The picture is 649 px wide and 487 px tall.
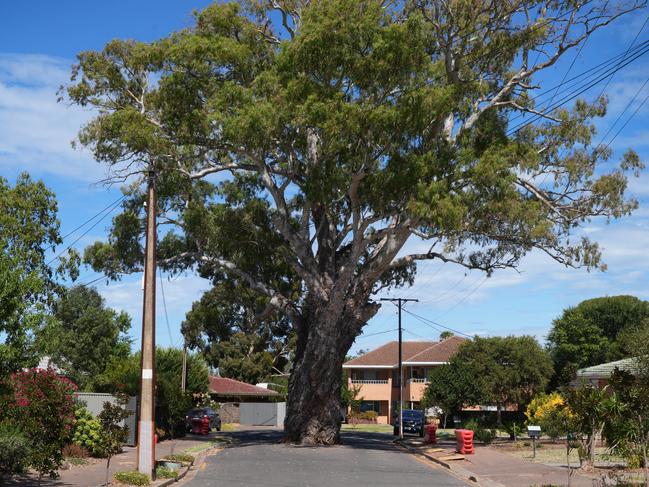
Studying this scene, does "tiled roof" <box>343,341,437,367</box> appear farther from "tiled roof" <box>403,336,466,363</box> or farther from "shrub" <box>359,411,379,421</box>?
"shrub" <box>359,411,379,421</box>

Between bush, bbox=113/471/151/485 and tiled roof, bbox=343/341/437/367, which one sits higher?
tiled roof, bbox=343/341/437/367

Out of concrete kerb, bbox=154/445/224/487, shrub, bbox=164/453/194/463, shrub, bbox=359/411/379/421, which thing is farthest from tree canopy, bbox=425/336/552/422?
shrub, bbox=359/411/379/421

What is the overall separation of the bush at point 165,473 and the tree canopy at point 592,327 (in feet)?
193

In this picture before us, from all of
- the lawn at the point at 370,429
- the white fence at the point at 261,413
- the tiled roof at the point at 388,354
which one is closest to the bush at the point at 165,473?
the lawn at the point at 370,429

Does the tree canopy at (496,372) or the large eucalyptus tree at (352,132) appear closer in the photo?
the large eucalyptus tree at (352,132)

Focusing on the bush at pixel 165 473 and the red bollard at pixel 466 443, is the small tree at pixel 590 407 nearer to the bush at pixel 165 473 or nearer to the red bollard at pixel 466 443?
the bush at pixel 165 473

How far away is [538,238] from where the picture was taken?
31.9m

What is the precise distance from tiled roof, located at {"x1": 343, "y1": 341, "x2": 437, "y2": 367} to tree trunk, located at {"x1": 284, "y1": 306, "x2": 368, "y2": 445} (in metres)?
44.7

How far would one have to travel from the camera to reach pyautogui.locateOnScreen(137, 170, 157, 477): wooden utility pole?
20.6 meters

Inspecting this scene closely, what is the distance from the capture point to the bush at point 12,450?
1501 centimetres

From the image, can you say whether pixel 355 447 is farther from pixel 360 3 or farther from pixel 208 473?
pixel 360 3

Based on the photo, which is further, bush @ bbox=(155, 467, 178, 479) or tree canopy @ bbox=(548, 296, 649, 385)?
tree canopy @ bbox=(548, 296, 649, 385)

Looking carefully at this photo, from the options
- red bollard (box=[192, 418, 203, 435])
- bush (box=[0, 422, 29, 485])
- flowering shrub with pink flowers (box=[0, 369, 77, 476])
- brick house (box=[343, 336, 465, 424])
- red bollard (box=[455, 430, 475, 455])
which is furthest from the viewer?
brick house (box=[343, 336, 465, 424])

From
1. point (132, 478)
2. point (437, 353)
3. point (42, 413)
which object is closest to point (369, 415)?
point (437, 353)
